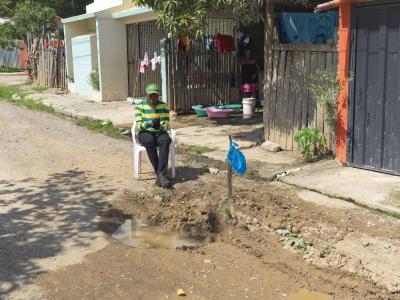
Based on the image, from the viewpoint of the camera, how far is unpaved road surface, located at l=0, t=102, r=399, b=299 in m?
4.03

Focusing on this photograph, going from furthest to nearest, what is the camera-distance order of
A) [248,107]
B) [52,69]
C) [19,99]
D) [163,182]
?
[52,69], [19,99], [248,107], [163,182]

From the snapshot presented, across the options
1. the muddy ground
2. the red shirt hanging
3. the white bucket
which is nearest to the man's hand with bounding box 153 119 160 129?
the muddy ground

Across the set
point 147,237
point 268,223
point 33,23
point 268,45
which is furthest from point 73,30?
point 268,223

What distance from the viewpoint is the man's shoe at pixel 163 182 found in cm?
660

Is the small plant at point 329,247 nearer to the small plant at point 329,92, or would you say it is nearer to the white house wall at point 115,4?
the small plant at point 329,92

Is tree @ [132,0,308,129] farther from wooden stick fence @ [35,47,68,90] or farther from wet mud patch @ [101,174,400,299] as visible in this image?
wooden stick fence @ [35,47,68,90]

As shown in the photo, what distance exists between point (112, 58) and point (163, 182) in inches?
406

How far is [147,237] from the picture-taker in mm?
5195

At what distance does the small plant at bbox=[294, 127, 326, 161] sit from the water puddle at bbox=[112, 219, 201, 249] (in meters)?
2.95

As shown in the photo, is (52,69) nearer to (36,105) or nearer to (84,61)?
(84,61)

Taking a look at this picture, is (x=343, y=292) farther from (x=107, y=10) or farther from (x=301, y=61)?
(x=107, y=10)

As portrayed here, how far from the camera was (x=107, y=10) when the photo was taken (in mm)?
15859

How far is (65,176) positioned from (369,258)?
447 cm

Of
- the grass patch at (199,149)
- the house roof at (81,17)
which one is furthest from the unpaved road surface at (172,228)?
the house roof at (81,17)
